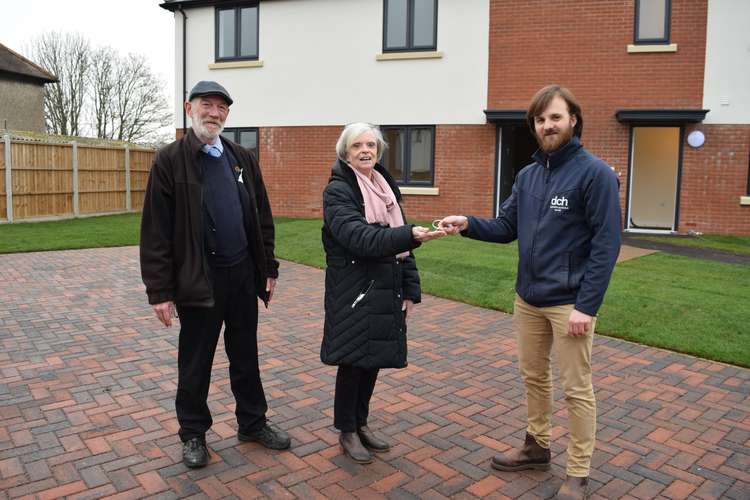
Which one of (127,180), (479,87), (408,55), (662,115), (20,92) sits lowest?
(127,180)

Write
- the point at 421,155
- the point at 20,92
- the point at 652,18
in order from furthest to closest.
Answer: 1. the point at 20,92
2. the point at 421,155
3. the point at 652,18

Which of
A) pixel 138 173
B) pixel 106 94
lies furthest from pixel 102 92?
pixel 138 173

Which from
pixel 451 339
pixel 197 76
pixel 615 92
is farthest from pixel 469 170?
pixel 451 339

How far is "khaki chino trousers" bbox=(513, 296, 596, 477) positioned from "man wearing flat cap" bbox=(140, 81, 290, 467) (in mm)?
1419

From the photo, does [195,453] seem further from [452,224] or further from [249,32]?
[249,32]

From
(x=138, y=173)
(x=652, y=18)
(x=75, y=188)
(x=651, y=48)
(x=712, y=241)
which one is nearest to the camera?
(x=712, y=241)

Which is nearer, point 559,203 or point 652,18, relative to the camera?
point 559,203

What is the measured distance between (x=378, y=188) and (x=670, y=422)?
2.47 metres

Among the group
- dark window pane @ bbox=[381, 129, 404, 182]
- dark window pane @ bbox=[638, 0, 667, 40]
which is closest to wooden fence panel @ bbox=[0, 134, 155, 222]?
dark window pane @ bbox=[381, 129, 404, 182]

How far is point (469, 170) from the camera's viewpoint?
1486 centimetres

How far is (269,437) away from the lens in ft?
12.2

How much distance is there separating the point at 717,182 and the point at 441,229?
40.5 feet

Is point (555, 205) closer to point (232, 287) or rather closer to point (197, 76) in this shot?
point (232, 287)

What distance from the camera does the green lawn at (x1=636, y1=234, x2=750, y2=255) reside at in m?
11.8
